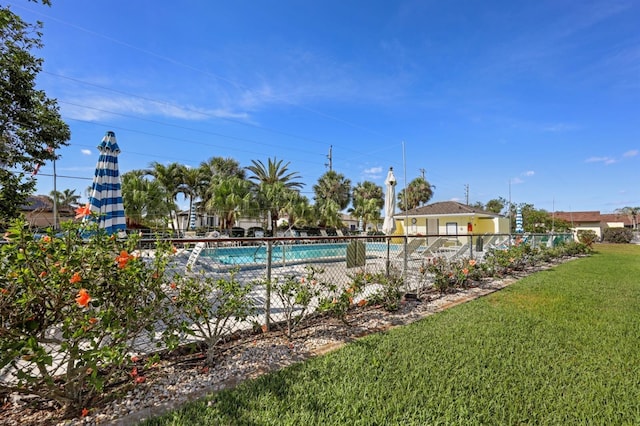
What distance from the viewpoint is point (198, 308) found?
2971mm

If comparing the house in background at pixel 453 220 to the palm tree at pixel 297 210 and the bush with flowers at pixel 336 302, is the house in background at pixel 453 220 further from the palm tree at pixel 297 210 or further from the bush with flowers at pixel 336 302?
the bush with flowers at pixel 336 302

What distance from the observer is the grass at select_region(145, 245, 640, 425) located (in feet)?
7.32

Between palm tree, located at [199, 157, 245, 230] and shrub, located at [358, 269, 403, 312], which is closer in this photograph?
shrub, located at [358, 269, 403, 312]

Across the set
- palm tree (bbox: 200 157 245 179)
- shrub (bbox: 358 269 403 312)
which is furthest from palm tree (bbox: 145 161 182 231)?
shrub (bbox: 358 269 403 312)

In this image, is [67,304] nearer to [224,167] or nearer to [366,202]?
[224,167]

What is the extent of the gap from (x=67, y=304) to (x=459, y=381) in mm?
3243

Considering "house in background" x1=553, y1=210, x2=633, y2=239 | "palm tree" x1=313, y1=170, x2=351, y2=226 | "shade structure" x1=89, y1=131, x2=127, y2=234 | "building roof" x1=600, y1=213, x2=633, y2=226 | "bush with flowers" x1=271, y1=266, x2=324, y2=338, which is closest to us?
"bush with flowers" x1=271, y1=266, x2=324, y2=338

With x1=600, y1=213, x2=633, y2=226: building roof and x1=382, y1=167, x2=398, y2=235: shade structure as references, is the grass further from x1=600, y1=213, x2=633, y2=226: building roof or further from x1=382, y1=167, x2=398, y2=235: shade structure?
x1=600, y1=213, x2=633, y2=226: building roof

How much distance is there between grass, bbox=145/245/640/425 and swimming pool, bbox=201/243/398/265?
209cm

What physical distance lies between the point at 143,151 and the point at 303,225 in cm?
1586

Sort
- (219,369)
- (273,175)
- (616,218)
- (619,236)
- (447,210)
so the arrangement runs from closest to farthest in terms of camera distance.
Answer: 1. (219,369)
2. (447,210)
3. (273,175)
4. (619,236)
5. (616,218)

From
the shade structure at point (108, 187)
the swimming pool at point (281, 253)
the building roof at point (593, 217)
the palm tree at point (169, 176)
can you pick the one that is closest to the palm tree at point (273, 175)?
the palm tree at point (169, 176)

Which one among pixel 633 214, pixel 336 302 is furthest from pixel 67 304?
pixel 633 214

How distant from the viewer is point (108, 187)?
5875 mm
